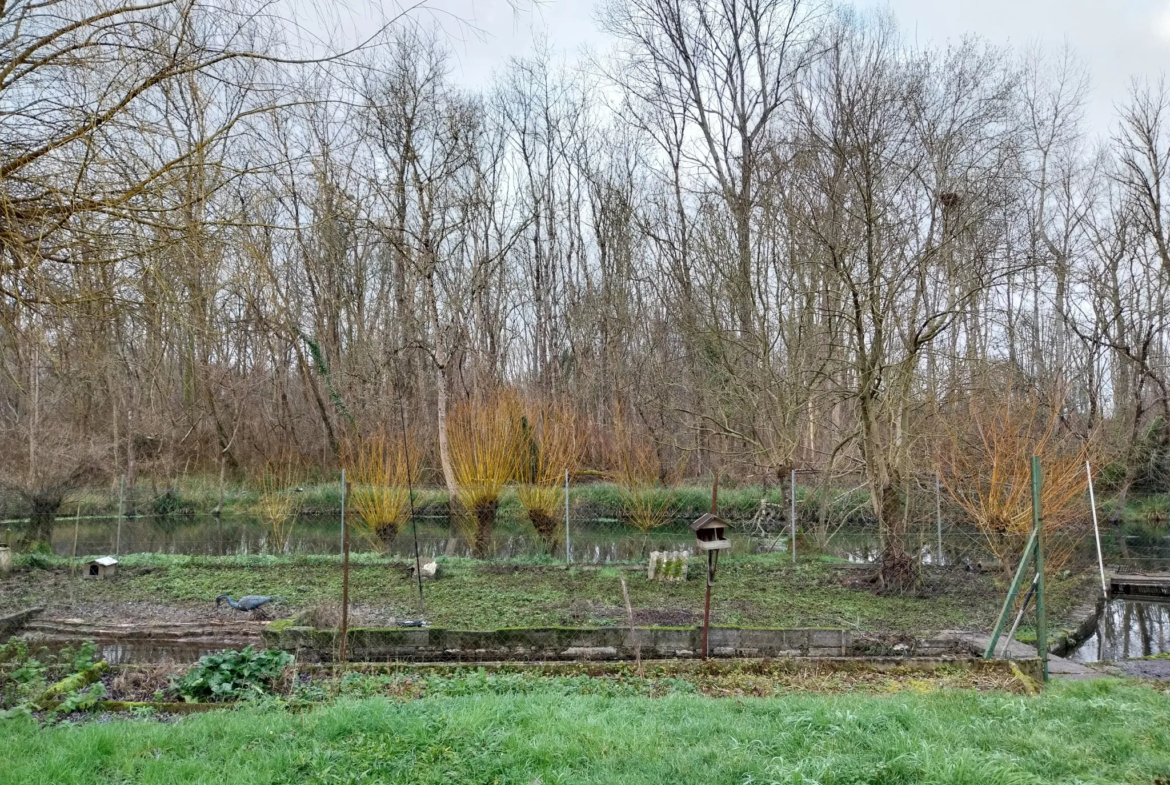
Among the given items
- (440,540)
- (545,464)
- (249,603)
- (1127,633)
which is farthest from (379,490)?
(1127,633)

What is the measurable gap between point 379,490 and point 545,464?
3.21 meters

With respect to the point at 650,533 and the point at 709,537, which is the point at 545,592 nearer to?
the point at 709,537

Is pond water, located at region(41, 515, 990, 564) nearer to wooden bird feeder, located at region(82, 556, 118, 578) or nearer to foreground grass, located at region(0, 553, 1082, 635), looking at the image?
foreground grass, located at region(0, 553, 1082, 635)

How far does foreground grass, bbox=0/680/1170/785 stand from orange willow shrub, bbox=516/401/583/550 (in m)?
9.28

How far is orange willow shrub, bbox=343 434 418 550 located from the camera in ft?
46.8

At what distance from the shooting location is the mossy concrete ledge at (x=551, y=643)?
23.9 feet

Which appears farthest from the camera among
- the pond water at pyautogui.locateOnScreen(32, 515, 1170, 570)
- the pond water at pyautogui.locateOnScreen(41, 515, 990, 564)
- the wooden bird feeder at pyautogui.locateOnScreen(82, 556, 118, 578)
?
the pond water at pyautogui.locateOnScreen(41, 515, 990, 564)

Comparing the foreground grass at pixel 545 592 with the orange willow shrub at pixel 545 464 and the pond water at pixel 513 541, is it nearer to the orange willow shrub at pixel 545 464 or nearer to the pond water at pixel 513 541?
the pond water at pixel 513 541

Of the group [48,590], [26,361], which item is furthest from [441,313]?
[26,361]

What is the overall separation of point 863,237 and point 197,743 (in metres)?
9.67

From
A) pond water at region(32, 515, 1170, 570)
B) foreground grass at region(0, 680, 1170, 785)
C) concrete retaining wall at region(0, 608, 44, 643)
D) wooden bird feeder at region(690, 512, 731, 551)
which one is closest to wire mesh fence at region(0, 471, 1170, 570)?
pond water at region(32, 515, 1170, 570)

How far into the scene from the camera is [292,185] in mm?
3502

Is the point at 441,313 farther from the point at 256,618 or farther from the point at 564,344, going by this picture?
the point at 256,618

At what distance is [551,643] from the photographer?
7.42 m
